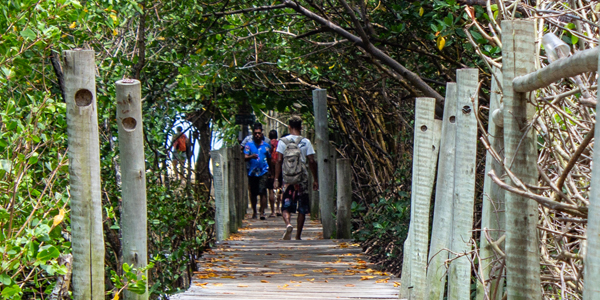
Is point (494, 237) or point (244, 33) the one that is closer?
point (494, 237)

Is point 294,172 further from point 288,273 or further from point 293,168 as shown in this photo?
point 288,273

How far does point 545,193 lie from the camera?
8.02 feet

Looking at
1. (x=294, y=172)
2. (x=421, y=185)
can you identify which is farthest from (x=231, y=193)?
(x=421, y=185)

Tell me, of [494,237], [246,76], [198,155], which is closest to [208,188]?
[198,155]

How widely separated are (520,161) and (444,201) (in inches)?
73.0

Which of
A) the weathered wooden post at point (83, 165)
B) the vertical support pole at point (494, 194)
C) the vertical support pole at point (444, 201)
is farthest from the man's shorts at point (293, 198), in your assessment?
the vertical support pole at point (494, 194)

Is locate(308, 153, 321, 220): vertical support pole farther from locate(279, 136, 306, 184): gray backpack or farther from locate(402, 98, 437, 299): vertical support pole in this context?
locate(402, 98, 437, 299): vertical support pole

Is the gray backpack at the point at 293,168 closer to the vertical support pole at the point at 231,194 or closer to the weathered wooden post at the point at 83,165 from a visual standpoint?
the vertical support pole at the point at 231,194

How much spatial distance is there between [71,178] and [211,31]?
13.3 feet

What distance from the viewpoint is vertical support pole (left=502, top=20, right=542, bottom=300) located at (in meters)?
1.95

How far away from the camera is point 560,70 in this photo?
1653 mm

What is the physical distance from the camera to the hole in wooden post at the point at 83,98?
125 inches

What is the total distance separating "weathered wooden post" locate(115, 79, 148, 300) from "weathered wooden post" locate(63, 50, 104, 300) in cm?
24

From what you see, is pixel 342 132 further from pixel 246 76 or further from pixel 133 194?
pixel 133 194
